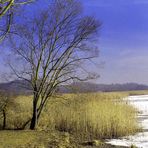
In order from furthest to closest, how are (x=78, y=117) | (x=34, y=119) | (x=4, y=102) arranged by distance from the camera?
(x=78, y=117) < (x=4, y=102) < (x=34, y=119)

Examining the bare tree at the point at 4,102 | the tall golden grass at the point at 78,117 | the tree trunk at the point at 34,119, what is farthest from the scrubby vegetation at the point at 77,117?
the tree trunk at the point at 34,119

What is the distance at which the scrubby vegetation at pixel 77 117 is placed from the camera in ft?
41.1

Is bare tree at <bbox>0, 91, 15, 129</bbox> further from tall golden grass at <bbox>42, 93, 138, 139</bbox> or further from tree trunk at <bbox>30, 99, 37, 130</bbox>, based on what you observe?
tall golden grass at <bbox>42, 93, 138, 139</bbox>

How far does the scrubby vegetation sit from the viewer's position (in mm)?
12539

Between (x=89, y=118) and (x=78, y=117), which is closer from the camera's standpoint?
(x=89, y=118)

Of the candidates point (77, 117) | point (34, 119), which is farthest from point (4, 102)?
Result: point (77, 117)

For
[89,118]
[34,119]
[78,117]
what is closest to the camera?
[34,119]

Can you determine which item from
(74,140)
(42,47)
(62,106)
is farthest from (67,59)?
(74,140)

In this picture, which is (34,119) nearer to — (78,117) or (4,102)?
(4,102)

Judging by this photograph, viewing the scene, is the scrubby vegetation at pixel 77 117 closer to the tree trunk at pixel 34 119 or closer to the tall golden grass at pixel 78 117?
the tall golden grass at pixel 78 117

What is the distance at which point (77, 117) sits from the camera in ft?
43.2

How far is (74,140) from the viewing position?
425 inches

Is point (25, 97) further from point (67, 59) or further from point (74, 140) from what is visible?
point (74, 140)

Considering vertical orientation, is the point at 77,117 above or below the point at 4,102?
below
